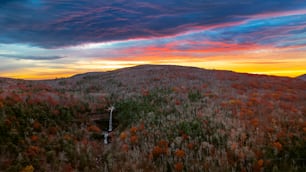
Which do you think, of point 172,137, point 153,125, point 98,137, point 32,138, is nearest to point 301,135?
point 172,137

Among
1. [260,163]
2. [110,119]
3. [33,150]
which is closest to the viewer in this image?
[260,163]

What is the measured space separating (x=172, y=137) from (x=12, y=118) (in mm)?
5010

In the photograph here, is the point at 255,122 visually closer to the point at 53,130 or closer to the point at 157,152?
the point at 157,152

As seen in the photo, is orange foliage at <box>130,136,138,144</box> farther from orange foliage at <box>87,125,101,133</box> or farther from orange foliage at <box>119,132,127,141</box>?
orange foliage at <box>87,125,101,133</box>

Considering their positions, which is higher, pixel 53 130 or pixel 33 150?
pixel 53 130

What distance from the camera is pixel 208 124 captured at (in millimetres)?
9320

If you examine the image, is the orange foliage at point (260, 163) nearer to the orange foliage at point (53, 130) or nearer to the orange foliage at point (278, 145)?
the orange foliage at point (278, 145)

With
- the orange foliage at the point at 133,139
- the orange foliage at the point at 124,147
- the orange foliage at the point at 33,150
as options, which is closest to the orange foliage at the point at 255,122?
the orange foliage at the point at 133,139

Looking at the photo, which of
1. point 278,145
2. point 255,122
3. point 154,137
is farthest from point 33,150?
point 255,122

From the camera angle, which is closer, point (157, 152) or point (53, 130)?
point (157, 152)

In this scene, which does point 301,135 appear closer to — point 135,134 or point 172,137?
point 172,137

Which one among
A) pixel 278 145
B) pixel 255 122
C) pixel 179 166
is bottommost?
pixel 179 166

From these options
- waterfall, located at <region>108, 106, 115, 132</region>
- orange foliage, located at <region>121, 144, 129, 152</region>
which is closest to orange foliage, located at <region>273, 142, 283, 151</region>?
orange foliage, located at <region>121, 144, 129, 152</region>

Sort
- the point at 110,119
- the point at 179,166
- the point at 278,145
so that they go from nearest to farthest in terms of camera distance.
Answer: the point at 179,166
the point at 278,145
the point at 110,119
